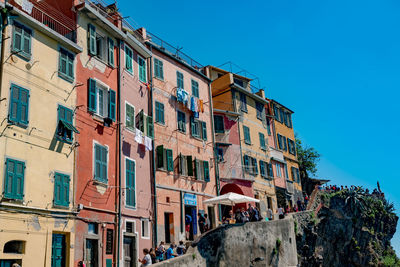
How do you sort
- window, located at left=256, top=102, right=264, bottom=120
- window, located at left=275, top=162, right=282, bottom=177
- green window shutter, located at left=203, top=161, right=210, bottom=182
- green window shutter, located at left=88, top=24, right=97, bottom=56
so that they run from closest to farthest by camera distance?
1. green window shutter, located at left=88, top=24, right=97, bottom=56
2. green window shutter, located at left=203, top=161, right=210, bottom=182
3. window, located at left=256, top=102, right=264, bottom=120
4. window, located at left=275, top=162, right=282, bottom=177

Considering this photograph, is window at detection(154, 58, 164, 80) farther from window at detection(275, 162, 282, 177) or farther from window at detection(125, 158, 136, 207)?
window at detection(275, 162, 282, 177)

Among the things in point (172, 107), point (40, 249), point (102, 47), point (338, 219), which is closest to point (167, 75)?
point (172, 107)

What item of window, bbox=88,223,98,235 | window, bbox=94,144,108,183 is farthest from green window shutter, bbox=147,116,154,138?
window, bbox=88,223,98,235

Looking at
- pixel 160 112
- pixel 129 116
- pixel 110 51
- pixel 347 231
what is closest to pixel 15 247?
pixel 129 116

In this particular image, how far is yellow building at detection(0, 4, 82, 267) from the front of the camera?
51.7 ft

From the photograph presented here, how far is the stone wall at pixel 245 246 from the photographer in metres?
20.5

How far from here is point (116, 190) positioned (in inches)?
847

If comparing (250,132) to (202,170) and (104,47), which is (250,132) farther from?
(104,47)

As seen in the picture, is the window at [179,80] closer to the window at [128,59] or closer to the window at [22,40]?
the window at [128,59]

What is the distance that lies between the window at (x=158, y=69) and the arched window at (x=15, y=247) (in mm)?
14637

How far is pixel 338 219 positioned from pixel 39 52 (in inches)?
1439

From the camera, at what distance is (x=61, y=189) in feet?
59.2

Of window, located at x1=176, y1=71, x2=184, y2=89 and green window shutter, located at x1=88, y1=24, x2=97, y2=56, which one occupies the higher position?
window, located at x1=176, y1=71, x2=184, y2=89

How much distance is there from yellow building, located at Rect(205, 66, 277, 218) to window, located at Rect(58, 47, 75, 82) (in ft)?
57.8
